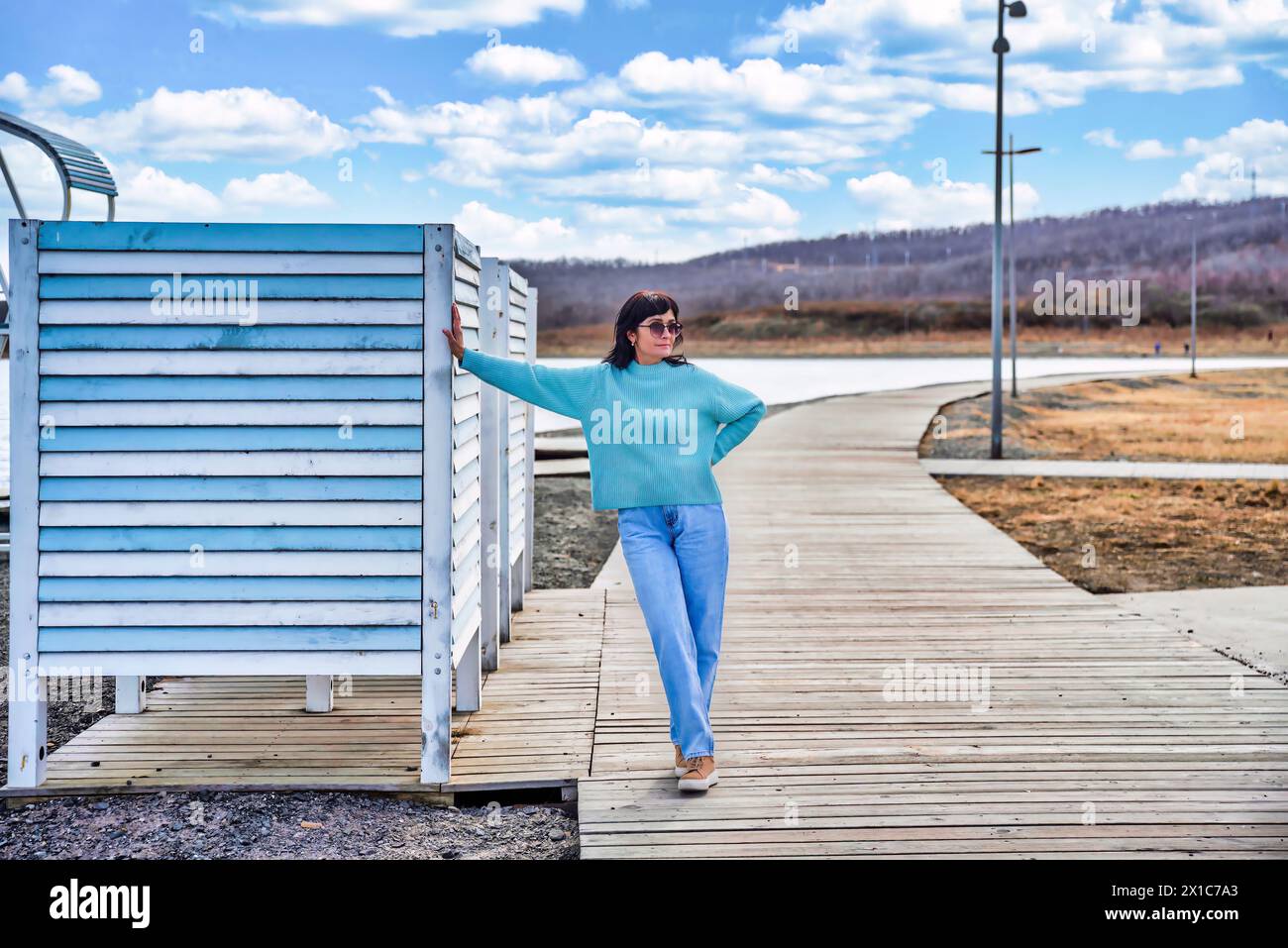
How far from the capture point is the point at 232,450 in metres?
5.17

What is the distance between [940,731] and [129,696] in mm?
3666

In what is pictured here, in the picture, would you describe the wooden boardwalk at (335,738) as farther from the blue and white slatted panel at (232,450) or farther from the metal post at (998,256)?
the metal post at (998,256)

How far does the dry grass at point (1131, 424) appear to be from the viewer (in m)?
25.2

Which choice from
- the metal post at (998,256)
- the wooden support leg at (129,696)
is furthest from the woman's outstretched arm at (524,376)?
the metal post at (998,256)

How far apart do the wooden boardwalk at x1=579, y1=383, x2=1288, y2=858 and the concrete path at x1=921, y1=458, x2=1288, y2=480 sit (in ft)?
30.6

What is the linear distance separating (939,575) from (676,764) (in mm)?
5182

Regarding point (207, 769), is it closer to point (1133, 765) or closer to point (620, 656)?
point (620, 656)

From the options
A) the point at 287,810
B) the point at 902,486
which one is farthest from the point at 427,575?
the point at 902,486

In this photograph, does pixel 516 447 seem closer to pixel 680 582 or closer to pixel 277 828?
pixel 680 582

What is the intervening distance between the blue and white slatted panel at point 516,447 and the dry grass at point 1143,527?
486cm

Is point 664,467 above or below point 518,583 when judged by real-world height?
above

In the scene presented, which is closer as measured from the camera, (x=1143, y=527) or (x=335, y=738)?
(x=335, y=738)

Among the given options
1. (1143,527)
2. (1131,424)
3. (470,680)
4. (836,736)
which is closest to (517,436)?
(470,680)
